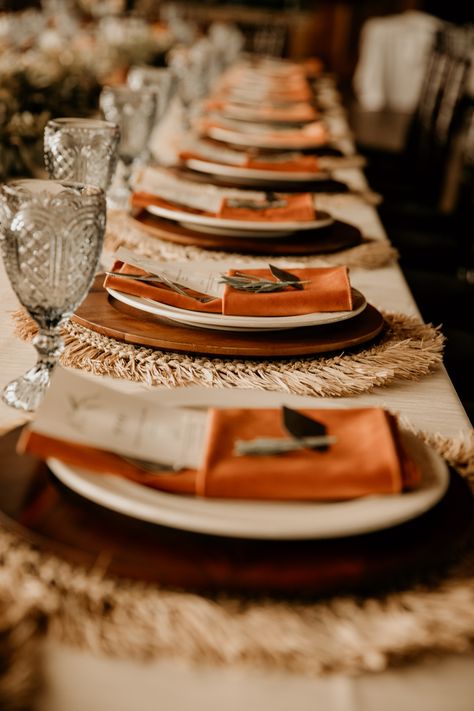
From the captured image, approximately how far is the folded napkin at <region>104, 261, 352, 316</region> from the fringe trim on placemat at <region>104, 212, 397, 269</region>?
0.26 meters

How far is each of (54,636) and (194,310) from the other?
46 centimetres

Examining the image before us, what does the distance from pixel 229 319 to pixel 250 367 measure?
60 mm

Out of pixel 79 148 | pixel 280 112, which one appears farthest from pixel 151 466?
pixel 280 112

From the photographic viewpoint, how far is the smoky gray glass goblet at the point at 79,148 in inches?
43.1

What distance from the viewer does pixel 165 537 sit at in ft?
1.65

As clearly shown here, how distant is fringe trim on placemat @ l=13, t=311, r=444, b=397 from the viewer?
79 centimetres

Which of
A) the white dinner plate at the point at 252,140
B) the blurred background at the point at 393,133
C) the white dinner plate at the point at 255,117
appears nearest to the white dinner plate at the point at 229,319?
the blurred background at the point at 393,133

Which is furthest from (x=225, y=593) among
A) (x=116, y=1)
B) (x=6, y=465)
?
(x=116, y=1)

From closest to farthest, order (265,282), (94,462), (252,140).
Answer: (94,462) < (265,282) < (252,140)

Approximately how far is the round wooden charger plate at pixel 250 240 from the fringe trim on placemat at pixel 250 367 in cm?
37

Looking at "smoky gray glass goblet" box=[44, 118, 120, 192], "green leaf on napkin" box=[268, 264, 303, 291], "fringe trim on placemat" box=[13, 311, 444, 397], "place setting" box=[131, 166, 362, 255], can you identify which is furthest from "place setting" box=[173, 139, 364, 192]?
"fringe trim on placemat" box=[13, 311, 444, 397]

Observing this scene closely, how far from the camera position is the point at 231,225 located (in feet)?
4.00

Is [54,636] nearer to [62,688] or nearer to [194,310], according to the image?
[62,688]

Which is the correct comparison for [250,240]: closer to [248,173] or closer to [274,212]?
[274,212]
